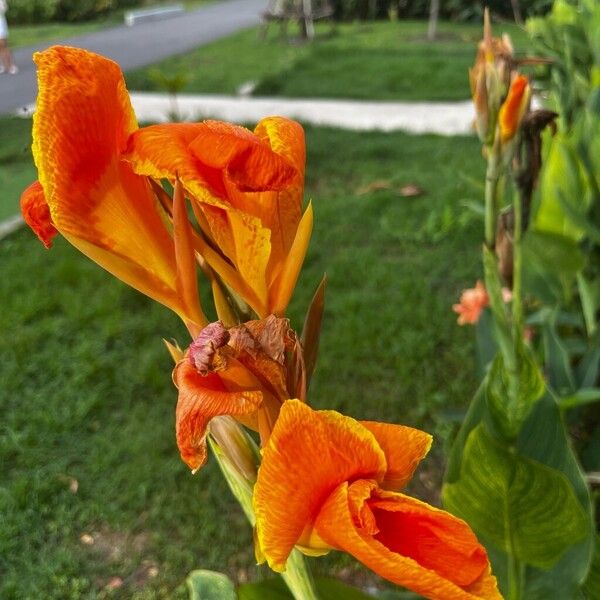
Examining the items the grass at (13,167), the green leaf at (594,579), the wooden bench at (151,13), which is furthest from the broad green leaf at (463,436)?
the wooden bench at (151,13)

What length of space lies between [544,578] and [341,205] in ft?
8.12

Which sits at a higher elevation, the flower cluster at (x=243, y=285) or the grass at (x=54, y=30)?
the flower cluster at (x=243, y=285)

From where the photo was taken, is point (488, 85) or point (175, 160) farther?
point (488, 85)

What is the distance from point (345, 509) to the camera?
0.35 metres

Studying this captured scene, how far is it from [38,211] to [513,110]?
2.33 feet

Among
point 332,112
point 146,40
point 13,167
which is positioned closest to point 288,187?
point 13,167

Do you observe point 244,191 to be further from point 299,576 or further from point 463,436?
point 463,436

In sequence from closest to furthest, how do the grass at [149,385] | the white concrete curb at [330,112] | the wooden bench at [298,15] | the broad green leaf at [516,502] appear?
the broad green leaf at [516,502] → the grass at [149,385] → the white concrete curb at [330,112] → the wooden bench at [298,15]

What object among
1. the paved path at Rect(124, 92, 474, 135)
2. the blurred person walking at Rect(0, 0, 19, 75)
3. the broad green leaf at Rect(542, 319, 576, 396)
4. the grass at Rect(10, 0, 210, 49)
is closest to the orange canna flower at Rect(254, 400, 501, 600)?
the broad green leaf at Rect(542, 319, 576, 396)

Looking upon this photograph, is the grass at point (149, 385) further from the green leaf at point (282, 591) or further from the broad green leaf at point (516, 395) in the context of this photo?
the broad green leaf at point (516, 395)

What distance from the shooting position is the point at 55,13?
11.9 meters

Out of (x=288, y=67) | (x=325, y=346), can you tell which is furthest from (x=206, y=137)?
(x=288, y=67)

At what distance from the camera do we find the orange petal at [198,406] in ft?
1.21

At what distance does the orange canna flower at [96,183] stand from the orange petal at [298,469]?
4.5 inches
